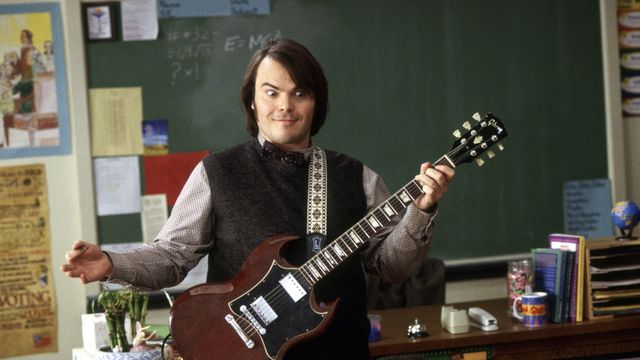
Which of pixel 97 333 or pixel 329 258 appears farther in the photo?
pixel 97 333

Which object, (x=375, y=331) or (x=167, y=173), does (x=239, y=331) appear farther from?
(x=167, y=173)

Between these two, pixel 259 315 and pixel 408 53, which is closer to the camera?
pixel 259 315

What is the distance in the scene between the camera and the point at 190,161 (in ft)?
13.1

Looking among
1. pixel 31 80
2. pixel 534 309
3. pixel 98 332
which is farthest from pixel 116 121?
pixel 534 309

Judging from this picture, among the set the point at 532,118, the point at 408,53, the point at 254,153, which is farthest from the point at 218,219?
the point at 532,118

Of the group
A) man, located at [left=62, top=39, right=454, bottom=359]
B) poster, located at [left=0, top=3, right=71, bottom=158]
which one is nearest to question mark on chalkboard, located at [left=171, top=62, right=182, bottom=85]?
poster, located at [left=0, top=3, right=71, bottom=158]

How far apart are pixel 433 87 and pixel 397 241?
6.93ft

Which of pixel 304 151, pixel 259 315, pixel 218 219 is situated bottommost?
pixel 259 315

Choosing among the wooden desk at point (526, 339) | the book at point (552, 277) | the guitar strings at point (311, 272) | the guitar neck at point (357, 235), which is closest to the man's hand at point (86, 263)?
the guitar strings at point (311, 272)

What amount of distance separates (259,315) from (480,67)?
236 cm

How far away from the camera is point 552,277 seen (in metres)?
3.35

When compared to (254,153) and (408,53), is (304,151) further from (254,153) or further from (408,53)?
(408,53)

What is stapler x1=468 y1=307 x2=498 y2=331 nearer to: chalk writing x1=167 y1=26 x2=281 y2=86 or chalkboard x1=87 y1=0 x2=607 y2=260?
chalkboard x1=87 y1=0 x2=607 y2=260

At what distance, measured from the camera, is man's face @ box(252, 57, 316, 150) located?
221cm
